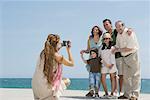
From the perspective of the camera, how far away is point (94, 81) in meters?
10.4

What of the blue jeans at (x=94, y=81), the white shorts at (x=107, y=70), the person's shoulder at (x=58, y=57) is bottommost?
the blue jeans at (x=94, y=81)

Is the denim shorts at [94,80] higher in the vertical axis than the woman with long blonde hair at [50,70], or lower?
lower

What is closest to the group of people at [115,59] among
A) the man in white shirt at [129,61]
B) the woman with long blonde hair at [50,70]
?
the man in white shirt at [129,61]

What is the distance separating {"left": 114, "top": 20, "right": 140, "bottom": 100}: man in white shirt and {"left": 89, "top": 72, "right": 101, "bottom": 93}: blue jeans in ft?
2.03

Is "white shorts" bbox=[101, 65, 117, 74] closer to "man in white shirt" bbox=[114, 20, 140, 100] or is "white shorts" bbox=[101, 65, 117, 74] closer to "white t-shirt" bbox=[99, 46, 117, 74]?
"white t-shirt" bbox=[99, 46, 117, 74]

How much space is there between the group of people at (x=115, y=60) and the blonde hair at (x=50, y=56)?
233cm

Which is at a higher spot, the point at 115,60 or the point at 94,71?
the point at 115,60

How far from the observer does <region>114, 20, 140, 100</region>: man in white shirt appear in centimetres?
999

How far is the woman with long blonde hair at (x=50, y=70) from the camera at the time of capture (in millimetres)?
8078

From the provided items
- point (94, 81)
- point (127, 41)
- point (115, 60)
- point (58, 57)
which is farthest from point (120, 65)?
point (58, 57)

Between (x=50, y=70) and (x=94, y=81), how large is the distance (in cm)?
252

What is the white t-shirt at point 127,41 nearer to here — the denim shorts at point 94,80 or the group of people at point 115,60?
the group of people at point 115,60

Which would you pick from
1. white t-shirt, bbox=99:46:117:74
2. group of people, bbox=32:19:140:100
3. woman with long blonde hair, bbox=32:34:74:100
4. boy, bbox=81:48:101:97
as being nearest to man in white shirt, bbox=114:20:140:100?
group of people, bbox=32:19:140:100

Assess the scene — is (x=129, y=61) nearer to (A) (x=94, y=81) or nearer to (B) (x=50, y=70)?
(A) (x=94, y=81)
